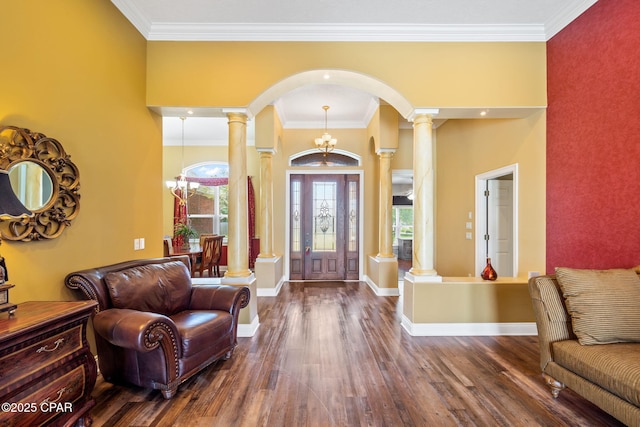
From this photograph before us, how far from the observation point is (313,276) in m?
6.71

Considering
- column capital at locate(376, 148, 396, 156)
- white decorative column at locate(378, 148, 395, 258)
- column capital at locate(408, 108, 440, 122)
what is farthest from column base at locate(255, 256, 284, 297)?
column capital at locate(408, 108, 440, 122)

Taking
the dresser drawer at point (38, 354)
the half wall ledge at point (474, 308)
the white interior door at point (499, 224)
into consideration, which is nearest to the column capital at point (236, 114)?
the dresser drawer at point (38, 354)

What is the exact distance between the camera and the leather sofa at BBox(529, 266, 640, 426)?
1.88m

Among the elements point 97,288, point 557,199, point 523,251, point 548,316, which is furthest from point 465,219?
point 97,288

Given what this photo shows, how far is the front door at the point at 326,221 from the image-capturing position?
6.68 meters

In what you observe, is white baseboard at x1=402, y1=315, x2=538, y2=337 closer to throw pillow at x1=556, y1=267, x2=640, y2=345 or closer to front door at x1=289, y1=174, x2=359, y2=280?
throw pillow at x1=556, y1=267, x2=640, y2=345

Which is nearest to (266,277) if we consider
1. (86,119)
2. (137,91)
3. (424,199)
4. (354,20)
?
(424,199)

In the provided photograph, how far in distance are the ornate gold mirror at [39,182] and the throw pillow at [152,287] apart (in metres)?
0.60

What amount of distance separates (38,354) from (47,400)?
266 millimetres

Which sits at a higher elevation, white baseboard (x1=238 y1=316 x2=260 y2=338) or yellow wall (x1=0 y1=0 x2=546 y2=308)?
yellow wall (x1=0 y1=0 x2=546 y2=308)

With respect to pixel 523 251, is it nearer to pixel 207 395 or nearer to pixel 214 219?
pixel 207 395

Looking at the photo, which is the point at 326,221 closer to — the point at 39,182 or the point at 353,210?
the point at 353,210

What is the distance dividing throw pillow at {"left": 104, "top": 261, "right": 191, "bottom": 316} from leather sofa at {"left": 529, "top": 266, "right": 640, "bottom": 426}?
3.20 meters

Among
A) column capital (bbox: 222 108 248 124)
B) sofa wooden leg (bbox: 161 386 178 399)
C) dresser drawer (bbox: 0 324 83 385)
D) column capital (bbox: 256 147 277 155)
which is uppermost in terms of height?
column capital (bbox: 256 147 277 155)
